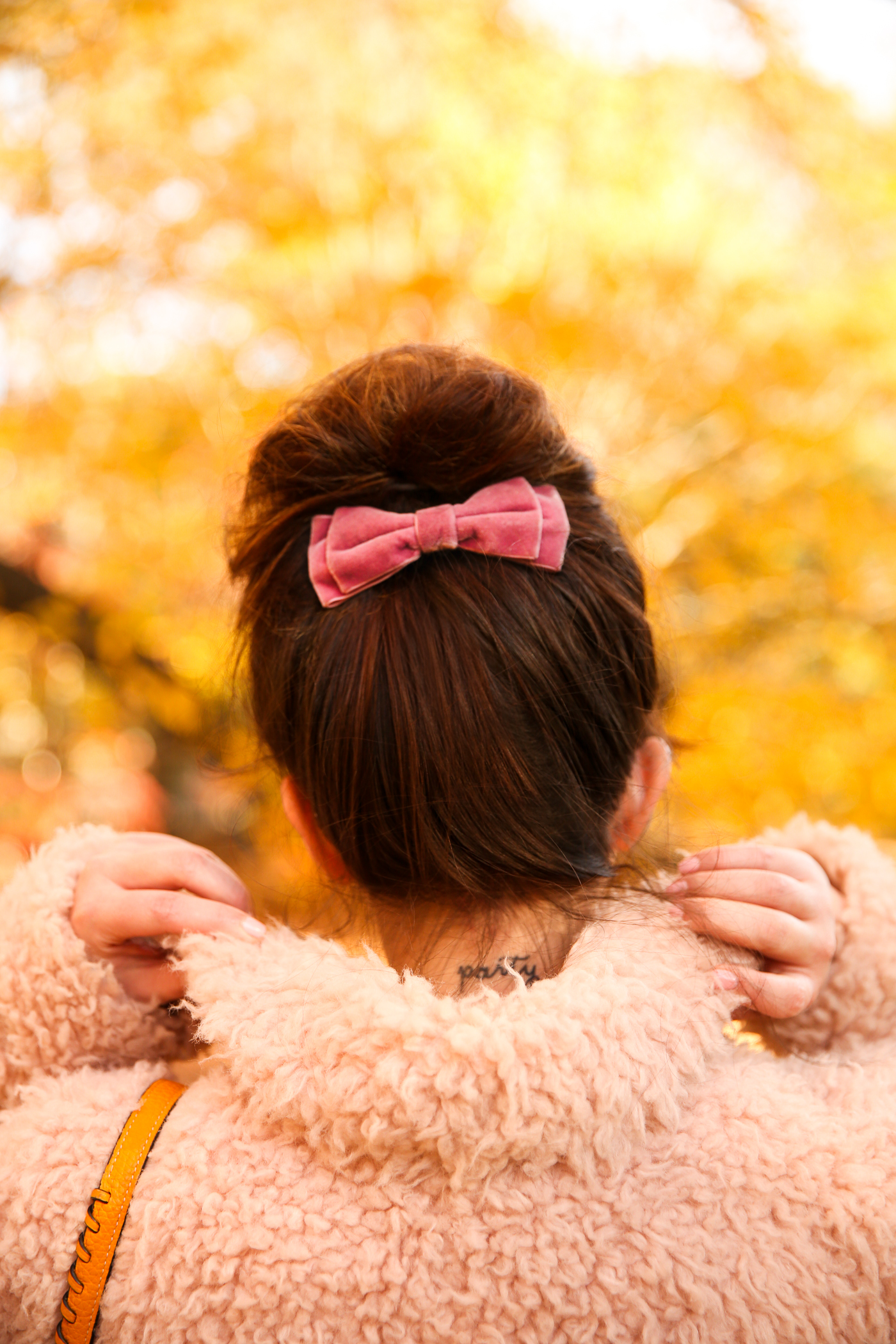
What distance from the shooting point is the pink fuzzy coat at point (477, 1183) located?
2.00ft

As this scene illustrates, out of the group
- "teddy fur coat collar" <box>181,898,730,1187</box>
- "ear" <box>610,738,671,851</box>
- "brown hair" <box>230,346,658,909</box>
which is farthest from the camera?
"ear" <box>610,738,671,851</box>

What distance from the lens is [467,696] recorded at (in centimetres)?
74

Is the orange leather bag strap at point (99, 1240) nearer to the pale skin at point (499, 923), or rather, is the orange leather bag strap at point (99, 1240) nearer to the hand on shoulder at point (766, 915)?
the pale skin at point (499, 923)

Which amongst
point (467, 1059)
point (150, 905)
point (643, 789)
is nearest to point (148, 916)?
point (150, 905)

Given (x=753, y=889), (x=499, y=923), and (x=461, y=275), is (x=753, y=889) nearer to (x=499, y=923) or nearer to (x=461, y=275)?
(x=499, y=923)

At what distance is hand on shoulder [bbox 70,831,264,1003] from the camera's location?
2.67ft

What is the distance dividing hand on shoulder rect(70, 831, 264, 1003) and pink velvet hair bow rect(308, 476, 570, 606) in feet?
0.95

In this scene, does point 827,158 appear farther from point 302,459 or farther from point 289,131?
point 302,459

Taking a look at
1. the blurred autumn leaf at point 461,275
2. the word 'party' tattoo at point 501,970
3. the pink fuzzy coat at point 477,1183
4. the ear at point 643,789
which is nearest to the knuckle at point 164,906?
the pink fuzzy coat at point 477,1183

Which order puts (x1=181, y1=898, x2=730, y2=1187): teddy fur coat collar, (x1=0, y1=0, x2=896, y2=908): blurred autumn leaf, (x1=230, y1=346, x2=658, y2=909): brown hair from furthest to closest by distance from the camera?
(x1=0, y1=0, x2=896, y2=908): blurred autumn leaf
(x1=230, y1=346, x2=658, y2=909): brown hair
(x1=181, y1=898, x2=730, y2=1187): teddy fur coat collar

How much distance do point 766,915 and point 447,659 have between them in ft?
1.24

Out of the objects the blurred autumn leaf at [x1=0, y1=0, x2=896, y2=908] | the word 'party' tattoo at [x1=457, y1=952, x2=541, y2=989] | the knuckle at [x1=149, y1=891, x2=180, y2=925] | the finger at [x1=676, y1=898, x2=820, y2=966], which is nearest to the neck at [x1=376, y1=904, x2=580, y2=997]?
the word 'party' tattoo at [x1=457, y1=952, x2=541, y2=989]

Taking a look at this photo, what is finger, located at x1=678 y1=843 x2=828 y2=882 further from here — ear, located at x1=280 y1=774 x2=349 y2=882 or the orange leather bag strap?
the orange leather bag strap

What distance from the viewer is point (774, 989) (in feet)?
2.57
